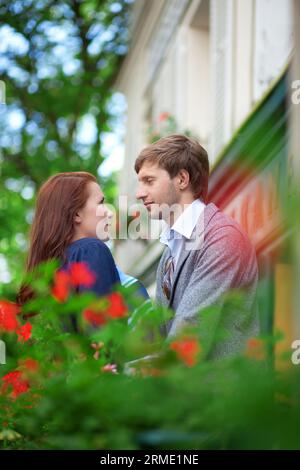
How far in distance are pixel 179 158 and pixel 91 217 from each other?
384mm

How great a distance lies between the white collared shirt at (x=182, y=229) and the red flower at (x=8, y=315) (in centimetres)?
121

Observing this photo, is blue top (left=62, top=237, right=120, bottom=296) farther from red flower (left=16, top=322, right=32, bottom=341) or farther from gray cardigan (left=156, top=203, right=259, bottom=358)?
red flower (left=16, top=322, right=32, bottom=341)

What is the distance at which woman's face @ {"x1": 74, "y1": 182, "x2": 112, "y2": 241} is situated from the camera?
3.70 meters

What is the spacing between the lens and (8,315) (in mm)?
2334

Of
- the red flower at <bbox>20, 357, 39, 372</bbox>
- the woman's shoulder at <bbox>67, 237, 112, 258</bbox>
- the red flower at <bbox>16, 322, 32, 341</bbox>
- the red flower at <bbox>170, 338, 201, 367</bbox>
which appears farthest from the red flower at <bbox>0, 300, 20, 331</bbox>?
the woman's shoulder at <bbox>67, 237, 112, 258</bbox>

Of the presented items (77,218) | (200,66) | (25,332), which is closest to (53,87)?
(200,66)

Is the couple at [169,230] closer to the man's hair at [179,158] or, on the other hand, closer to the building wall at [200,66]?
the man's hair at [179,158]

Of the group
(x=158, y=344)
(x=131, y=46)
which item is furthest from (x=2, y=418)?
(x=131, y=46)

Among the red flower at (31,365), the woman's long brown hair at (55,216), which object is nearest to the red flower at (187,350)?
the red flower at (31,365)

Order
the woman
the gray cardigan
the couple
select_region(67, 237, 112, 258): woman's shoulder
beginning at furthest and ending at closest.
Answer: the woman
select_region(67, 237, 112, 258): woman's shoulder
the couple
the gray cardigan

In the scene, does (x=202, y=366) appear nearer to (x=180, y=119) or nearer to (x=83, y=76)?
(x=180, y=119)

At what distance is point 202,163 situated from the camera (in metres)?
3.74

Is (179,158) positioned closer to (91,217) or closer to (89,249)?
(91,217)

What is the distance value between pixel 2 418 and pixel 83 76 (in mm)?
18227
